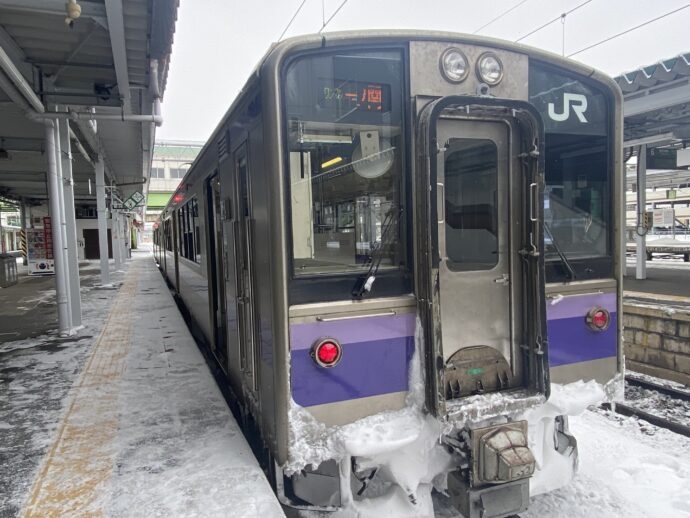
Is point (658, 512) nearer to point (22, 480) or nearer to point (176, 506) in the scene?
point (176, 506)

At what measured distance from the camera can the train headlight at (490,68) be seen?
2.85m

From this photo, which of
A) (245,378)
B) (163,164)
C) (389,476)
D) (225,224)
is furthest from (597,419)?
(163,164)

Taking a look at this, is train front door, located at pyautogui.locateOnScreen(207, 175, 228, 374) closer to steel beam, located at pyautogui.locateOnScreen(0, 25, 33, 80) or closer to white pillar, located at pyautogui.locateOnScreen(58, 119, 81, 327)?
steel beam, located at pyautogui.locateOnScreen(0, 25, 33, 80)

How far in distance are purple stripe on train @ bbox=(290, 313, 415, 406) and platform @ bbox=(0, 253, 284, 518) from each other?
0.71 meters

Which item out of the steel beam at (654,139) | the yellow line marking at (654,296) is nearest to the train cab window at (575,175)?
the yellow line marking at (654,296)

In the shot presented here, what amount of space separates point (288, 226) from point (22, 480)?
2429mm

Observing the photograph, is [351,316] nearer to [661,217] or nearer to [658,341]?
[658,341]

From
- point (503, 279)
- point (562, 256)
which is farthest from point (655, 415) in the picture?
point (503, 279)

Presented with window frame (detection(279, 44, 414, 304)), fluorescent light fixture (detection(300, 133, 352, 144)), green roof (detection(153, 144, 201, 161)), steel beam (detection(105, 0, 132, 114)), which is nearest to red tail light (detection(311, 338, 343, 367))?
window frame (detection(279, 44, 414, 304))

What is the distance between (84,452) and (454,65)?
3524mm

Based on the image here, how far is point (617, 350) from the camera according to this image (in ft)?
11.1

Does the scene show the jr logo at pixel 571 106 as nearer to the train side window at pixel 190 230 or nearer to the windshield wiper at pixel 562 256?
the windshield wiper at pixel 562 256

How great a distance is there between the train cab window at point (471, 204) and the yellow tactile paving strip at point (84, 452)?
98.5 inches

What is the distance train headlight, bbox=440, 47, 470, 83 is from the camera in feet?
9.08
